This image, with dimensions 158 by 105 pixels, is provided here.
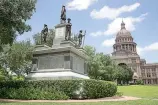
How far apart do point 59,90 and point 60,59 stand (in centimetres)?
379

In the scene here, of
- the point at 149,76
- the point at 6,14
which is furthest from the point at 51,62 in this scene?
the point at 149,76

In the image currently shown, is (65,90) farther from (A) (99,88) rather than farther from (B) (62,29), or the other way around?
(B) (62,29)

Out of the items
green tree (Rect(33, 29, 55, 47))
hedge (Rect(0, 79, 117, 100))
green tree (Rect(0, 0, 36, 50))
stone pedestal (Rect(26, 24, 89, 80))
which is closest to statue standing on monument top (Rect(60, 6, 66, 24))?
stone pedestal (Rect(26, 24, 89, 80))

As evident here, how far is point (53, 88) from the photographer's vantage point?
18641mm

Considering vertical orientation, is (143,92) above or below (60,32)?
below

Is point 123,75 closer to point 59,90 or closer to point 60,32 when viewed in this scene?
point 60,32

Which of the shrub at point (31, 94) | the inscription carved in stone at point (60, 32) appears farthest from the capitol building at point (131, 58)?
the shrub at point (31, 94)

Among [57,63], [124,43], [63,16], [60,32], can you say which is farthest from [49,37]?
[124,43]

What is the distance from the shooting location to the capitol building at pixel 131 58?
13175 centimetres

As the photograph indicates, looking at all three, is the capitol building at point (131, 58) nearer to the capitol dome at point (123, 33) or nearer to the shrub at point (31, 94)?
the capitol dome at point (123, 33)

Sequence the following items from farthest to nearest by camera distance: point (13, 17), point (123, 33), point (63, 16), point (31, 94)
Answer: point (123, 33) < point (63, 16) < point (31, 94) < point (13, 17)

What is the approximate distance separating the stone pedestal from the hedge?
162cm

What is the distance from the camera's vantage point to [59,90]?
1845 centimetres

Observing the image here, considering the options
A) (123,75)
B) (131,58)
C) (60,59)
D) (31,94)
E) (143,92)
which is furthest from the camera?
(131,58)
